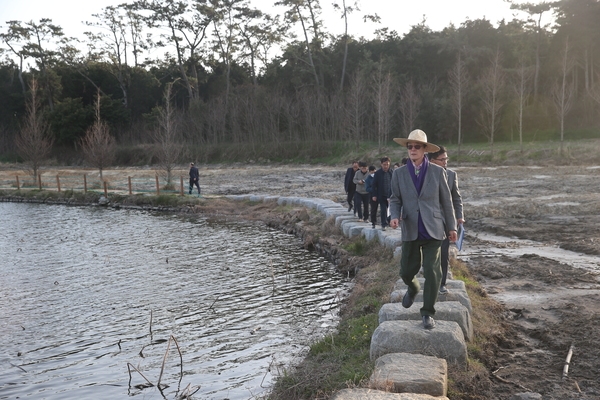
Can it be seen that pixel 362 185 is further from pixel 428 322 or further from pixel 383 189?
pixel 428 322

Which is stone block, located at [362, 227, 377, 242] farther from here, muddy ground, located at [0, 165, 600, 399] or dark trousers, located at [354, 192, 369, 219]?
muddy ground, located at [0, 165, 600, 399]

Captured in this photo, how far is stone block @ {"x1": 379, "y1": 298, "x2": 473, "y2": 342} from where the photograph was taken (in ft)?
20.8

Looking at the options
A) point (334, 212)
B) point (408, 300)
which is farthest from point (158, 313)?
point (334, 212)

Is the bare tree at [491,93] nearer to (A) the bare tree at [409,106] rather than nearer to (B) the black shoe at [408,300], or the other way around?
(A) the bare tree at [409,106]

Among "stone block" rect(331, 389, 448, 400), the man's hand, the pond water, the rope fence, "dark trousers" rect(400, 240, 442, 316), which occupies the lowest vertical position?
the pond water

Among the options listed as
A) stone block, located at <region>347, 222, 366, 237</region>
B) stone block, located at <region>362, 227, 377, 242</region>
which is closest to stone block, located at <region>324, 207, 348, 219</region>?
stone block, located at <region>347, 222, 366, 237</region>

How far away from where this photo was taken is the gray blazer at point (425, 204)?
5.91 m

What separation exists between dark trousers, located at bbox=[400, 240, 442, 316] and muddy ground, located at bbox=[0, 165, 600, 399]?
0.92 meters

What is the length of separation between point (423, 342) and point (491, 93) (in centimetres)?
3836

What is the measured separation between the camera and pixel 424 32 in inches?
2067

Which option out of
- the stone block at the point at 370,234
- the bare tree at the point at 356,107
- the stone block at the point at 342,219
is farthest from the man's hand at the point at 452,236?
the bare tree at the point at 356,107

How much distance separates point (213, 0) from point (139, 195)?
31.8m

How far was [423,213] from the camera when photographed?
5.90 meters

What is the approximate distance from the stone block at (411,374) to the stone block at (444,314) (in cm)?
91
